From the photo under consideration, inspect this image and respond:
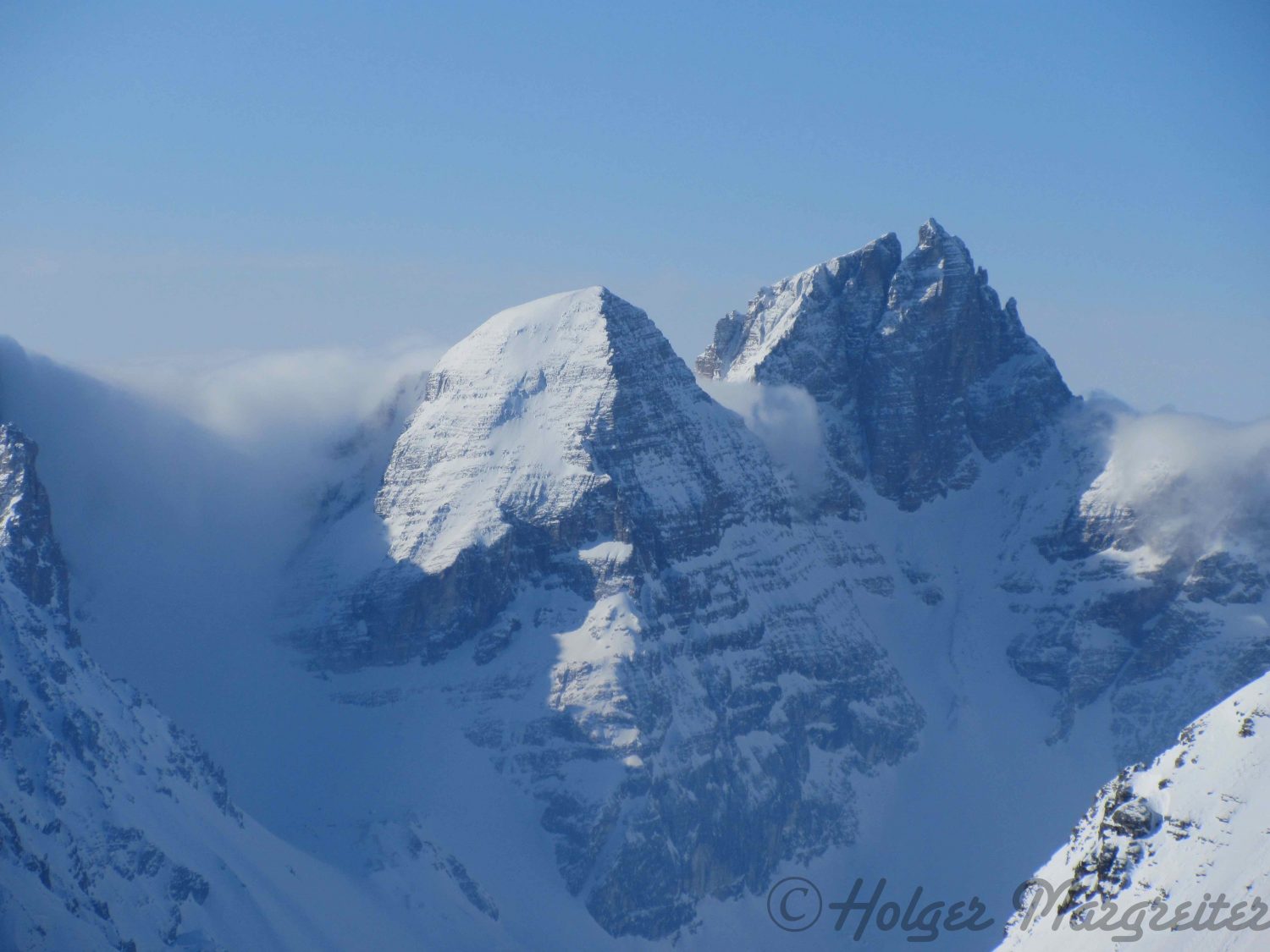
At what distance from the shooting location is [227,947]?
634 feet

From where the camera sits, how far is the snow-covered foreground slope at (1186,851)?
351ft

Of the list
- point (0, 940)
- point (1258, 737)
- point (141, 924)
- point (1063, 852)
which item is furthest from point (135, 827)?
point (1258, 737)

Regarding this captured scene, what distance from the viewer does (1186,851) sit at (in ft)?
360

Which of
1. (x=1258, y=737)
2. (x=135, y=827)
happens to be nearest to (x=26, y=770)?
(x=135, y=827)

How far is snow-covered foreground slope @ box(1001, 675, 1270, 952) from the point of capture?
10688 cm

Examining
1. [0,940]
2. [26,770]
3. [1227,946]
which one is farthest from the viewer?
[26,770]

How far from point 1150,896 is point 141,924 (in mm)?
103361

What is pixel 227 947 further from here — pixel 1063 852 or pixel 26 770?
pixel 1063 852

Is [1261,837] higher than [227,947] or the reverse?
higher

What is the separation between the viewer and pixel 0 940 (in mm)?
167125

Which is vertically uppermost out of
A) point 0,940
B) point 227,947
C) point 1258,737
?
point 1258,737

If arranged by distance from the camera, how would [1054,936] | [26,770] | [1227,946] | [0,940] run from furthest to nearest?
[26,770], [0,940], [1054,936], [1227,946]

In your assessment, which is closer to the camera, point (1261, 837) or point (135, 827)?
point (1261, 837)

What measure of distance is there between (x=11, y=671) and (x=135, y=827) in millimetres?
18343
